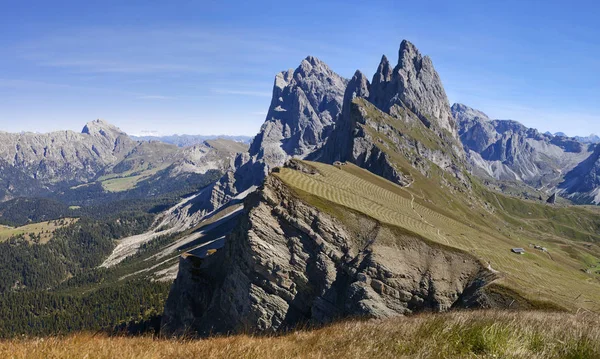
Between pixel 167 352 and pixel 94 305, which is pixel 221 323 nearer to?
pixel 167 352

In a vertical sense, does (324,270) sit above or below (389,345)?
below

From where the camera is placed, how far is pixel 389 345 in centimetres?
841

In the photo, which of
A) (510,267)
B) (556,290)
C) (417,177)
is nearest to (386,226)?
(510,267)

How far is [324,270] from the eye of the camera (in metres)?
48.6

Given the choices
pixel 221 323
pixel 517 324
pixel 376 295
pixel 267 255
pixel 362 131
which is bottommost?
pixel 221 323

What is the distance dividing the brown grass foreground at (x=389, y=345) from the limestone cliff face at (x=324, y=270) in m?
37.4

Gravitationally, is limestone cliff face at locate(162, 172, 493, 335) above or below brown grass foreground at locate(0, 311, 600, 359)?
below

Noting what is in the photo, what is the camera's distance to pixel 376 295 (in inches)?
1793

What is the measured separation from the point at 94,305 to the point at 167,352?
222 meters

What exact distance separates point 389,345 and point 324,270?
41.2 meters

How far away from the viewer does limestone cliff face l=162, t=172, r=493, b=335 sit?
46188 mm

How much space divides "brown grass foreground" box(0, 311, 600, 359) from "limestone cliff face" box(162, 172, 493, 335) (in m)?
37.4

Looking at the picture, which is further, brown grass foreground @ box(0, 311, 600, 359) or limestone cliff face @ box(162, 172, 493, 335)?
limestone cliff face @ box(162, 172, 493, 335)

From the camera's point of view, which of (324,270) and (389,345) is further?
(324,270)
